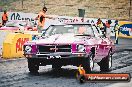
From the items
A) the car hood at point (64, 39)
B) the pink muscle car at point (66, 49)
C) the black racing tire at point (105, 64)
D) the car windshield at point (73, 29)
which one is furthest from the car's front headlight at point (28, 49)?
the black racing tire at point (105, 64)

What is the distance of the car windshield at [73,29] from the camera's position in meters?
12.4

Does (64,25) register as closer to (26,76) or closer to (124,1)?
(26,76)

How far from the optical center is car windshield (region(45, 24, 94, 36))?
12.4 metres

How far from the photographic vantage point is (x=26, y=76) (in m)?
11.5

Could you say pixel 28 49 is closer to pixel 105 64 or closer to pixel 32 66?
pixel 32 66

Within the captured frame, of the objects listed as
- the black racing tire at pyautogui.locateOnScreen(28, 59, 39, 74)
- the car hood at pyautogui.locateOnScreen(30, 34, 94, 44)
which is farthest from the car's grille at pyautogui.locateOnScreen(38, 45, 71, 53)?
the black racing tire at pyautogui.locateOnScreen(28, 59, 39, 74)

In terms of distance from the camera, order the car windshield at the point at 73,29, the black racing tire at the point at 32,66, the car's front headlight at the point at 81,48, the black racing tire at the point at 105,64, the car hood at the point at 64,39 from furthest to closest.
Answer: the black racing tire at the point at 105,64 < the car windshield at the point at 73,29 < the black racing tire at the point at 32,66 < the car hood at the point at 64,39 < the car's front headlight at the point at 81,48

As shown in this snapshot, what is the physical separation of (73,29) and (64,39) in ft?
3.47

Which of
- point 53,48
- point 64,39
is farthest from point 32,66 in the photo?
point 64,39

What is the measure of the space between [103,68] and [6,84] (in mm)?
4250

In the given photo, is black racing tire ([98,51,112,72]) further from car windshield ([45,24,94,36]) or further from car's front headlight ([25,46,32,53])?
car's front headlight ([25,46,32,53])

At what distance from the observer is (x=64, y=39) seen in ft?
37.7

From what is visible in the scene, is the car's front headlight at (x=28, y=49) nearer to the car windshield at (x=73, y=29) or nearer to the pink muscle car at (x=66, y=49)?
the pink muscle car at (x=66, y=49)

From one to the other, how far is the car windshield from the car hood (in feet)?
1.29
